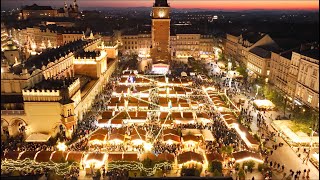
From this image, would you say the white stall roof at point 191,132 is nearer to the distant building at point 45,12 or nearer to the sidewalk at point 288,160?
the sidewalk at point 288,160

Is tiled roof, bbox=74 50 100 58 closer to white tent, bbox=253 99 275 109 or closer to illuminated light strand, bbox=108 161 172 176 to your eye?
white tent, bbox=253 99 275 109

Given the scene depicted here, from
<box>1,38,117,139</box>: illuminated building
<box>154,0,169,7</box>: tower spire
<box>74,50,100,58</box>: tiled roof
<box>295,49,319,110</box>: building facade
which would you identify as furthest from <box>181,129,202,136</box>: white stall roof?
<box>154,0,169,7</box>: tower spire

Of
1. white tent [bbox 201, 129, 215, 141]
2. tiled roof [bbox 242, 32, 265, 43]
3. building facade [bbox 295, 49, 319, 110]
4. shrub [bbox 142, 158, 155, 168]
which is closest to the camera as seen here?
shrub [bbox 142, 158, 155, 168]

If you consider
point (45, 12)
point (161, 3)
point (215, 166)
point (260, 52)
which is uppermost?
point (161, 3)

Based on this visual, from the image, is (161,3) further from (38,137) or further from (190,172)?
(190,172)

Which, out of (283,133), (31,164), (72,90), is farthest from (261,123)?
(31,164)

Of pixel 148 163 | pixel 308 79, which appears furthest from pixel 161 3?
pixel 148 163

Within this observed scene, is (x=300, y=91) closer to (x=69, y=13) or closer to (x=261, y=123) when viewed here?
(x=261, y=123)
